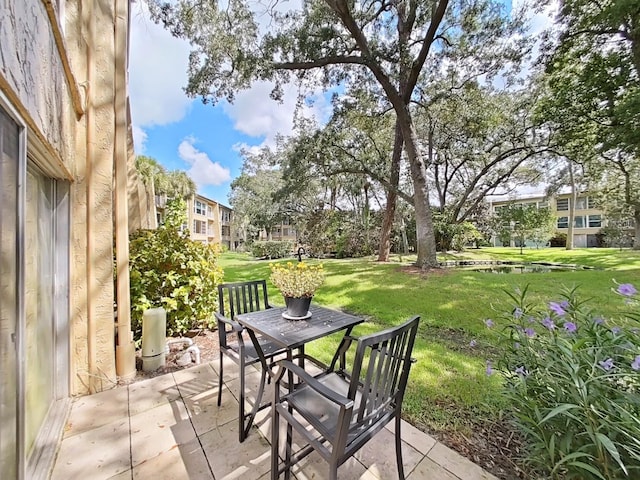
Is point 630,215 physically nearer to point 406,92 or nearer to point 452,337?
point 406,92

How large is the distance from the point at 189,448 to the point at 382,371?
1.45 metres

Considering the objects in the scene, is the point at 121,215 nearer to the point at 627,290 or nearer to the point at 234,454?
the point at 234,454

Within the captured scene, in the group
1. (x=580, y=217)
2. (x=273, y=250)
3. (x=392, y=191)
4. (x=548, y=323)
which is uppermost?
(x=580, y=217)

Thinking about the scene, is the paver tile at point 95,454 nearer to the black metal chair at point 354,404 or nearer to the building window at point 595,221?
the black metal chair at point 354,404

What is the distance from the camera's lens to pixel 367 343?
4.05 feet

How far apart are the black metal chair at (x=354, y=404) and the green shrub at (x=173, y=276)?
2.40 m

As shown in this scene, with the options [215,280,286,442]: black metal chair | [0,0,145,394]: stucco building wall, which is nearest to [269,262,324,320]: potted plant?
[215,280,286,442]: black metal chair

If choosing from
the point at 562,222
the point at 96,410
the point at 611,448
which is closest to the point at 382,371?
the point at 611,448

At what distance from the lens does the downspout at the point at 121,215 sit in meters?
2.55

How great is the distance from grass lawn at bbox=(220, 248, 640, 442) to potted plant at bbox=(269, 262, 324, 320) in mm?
1215

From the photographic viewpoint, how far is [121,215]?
2.56 metres

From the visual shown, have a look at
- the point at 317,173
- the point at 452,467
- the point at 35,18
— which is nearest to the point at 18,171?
the point at 35,18

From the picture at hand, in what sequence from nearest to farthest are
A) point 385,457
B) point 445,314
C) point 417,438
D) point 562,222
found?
point 385,457
point 417,438
point 445,314
point 562,222

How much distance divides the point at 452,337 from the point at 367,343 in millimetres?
3147
